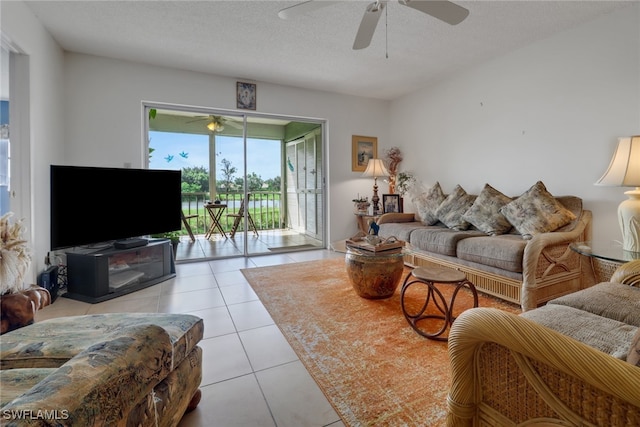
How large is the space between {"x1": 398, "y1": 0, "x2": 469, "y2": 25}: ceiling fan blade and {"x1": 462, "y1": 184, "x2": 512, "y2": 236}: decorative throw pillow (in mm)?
1950

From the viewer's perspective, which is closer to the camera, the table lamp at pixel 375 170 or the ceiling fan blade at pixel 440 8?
the ceiling fan blade at pixel 440 8

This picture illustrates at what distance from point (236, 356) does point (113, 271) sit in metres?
1.90

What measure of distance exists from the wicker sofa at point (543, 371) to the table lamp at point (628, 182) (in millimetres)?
868

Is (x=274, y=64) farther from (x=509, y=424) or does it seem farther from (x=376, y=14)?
(x=509, y=424)

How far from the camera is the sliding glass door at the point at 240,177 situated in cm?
450

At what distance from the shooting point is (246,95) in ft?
13.9

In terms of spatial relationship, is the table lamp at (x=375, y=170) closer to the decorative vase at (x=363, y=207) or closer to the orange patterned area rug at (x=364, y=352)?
the decorative vase at (x=363, y=207)

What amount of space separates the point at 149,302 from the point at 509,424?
2.76m

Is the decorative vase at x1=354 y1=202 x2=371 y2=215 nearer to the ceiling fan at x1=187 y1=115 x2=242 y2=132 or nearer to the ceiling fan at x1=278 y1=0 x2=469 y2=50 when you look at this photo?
the ceiling fan at x1=187 y1=115 x2=242 y2=132

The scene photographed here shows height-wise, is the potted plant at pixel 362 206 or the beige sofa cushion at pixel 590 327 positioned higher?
the potted plant at pixel 362 206

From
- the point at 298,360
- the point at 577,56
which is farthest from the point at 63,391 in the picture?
the point at 577,56

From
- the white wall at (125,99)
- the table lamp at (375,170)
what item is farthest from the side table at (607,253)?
the white wall at (125,99)

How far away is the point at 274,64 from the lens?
373 centimetres

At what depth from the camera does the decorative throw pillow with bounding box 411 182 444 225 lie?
3932 millimetres
